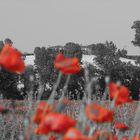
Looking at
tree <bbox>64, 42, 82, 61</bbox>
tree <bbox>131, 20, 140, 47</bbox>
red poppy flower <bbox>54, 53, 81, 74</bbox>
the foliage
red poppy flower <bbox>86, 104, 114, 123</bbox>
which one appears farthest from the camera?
tree <bbox>131, 20, 140, 47</bbox>

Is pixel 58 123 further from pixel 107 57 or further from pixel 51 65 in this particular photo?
pixel 107 57

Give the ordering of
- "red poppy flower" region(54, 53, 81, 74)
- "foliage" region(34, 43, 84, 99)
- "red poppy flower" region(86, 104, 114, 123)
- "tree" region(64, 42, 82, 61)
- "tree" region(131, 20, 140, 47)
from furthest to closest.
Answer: "tree" region(131, 20, 140, 47) → "tree" region(64, 42, 82, 61) → "foliage" region(34, 43, 84, 99) → "red poppy flower" region(54, 53, 81, 74) → "red poppy flower" region(86, 104, 114, 123)

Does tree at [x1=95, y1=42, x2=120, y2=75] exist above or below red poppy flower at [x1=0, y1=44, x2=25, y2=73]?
above

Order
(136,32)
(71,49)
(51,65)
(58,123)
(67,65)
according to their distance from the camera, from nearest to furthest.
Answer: (58,123)
(67,65)
(51,65)
(71,49)
(136,32)

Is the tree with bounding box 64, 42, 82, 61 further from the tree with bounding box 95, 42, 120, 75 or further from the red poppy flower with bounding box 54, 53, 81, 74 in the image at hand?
the red poppy flower with bounding box 54, 53, 81, 74

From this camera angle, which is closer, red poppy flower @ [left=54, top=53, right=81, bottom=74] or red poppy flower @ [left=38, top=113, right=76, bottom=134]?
red poppy flower @ [left=38, top=113, right=76, bottom=134]

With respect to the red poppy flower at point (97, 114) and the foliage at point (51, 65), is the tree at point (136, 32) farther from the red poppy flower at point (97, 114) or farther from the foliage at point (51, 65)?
the red poppy flower at point (97, 114)

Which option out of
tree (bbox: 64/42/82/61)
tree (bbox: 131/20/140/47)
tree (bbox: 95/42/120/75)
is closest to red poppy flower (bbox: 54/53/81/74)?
tree (bbox: 64/42/82/61)

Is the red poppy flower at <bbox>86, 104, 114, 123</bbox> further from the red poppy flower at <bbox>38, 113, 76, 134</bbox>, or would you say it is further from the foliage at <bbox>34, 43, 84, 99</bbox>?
the foliage at <bbox>34, 43, 84, 99</bbox>

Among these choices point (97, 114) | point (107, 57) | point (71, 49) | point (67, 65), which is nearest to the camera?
point (97, 114)

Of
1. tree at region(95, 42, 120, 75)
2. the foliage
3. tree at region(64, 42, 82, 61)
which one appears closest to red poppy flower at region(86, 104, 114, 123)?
the foliage

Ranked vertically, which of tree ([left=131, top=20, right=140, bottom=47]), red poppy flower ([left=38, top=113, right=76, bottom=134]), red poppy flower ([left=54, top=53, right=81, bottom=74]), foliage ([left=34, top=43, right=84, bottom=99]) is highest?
tree ([left=131, top=20, right=140, bottom=47])

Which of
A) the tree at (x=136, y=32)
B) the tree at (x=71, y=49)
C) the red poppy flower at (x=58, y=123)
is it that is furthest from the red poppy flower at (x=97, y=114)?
the tree at (x=136, y=32)

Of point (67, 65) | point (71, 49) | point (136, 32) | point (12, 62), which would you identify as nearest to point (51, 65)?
point (71, 49)
